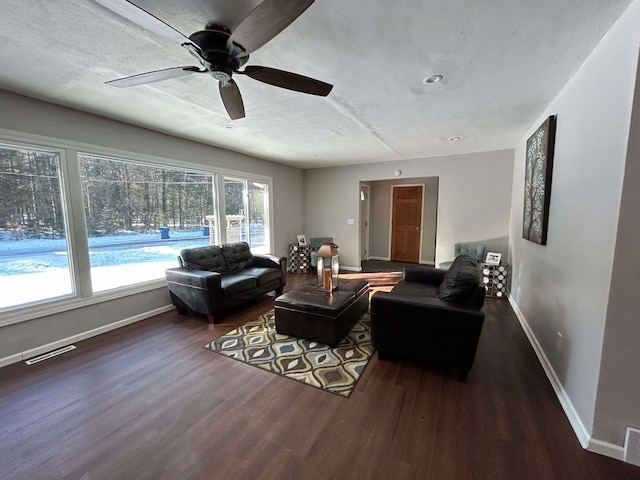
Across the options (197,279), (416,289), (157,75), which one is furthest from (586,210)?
(197,279)

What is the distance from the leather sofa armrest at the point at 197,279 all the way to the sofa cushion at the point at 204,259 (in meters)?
0.15

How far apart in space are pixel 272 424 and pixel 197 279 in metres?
1.94

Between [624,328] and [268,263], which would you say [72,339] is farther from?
[624,328]

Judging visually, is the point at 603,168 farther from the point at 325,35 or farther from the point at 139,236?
the point at 139,236

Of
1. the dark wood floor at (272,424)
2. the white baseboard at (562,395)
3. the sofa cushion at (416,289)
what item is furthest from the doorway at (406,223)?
the dark wood floor at (272,424)

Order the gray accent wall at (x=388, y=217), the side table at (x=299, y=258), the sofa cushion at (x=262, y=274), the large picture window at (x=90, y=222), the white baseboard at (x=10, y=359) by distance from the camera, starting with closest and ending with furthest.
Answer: the white baseboard at (x=10, y=359) < the large picture window at (x=90, y=222) < the sofa cushion at (x=262, y=274) < the side table at (x=299, y=258) < the gray accent wall at (x=388, y=217)

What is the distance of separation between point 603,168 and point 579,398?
143cm

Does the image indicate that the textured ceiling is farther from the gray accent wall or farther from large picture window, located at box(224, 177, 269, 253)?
the gray accent wall

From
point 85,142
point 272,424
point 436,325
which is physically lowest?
point 272,424

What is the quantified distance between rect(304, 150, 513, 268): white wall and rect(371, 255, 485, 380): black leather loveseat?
2758mm

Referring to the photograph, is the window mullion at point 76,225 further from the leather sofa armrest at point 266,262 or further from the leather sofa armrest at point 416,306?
the leather sofa armrest at point 416,306

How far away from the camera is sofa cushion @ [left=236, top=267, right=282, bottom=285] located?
370cm

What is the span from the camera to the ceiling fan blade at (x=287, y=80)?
156 cm

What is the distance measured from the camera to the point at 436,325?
6.75ft
